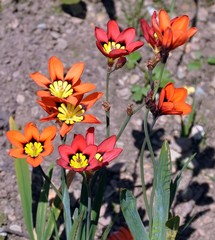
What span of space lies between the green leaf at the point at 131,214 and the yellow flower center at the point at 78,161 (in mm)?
211

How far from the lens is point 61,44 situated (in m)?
3.25

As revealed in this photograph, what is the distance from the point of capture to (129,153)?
2906 millimetres

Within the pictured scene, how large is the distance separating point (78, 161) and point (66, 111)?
0.54ft

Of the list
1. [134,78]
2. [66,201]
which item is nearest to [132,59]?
[134,78]

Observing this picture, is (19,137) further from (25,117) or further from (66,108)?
(25,117)

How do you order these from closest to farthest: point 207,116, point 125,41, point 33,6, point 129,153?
point 125,41, point 129,153, point 207,116, point 33,6

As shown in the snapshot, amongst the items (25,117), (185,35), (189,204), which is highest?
(185,35)

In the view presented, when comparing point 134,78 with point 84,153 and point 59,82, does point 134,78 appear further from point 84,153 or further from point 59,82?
point 84,153

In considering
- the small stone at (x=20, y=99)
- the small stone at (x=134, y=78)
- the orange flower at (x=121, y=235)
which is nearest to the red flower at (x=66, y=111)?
the orange flower at (x=121, y=235)

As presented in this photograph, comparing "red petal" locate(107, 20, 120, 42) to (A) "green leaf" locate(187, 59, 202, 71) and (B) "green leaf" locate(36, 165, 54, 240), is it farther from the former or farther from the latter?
(A) "green leaf" locate(187, 59, 202, 71)

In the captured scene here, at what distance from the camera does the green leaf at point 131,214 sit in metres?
2.09

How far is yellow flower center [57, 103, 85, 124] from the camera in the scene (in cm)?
193

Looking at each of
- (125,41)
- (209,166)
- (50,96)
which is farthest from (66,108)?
(209,166)

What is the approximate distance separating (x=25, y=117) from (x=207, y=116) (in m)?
0.90
